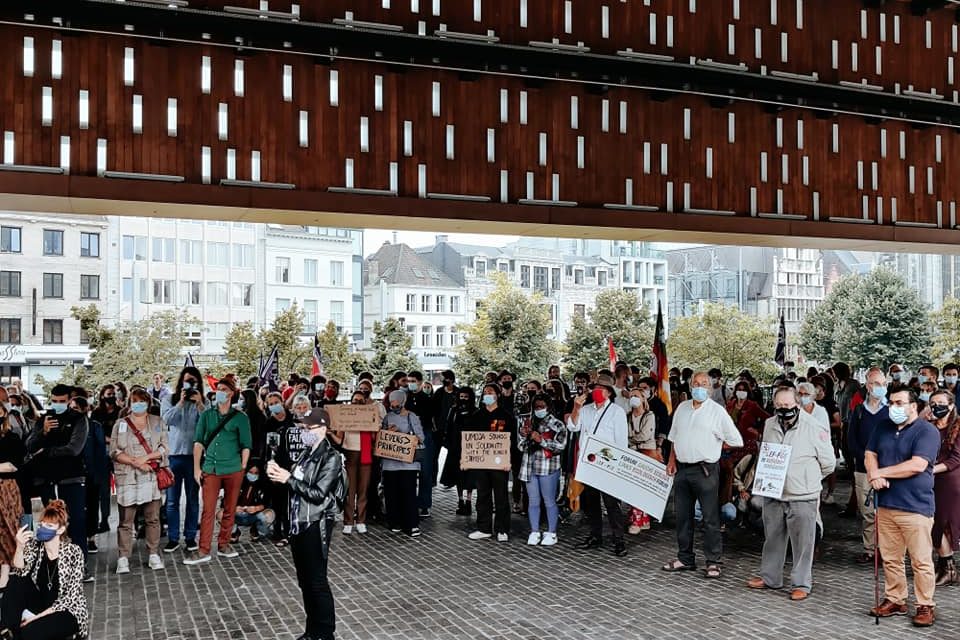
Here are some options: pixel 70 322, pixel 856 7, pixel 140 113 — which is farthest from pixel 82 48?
pixel 70 322

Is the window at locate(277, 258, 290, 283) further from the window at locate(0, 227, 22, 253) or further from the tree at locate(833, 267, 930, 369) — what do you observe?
the tree at locate(833, 267, 930, 369)

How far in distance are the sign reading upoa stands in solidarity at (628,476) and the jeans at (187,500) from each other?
4.10m

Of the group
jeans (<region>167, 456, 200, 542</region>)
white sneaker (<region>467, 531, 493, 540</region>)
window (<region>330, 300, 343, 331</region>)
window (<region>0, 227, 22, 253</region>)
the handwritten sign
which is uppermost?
window (<region>0, 227, 22, 253</region>)

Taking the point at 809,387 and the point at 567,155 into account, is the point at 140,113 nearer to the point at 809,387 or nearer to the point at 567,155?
the point at 567,155

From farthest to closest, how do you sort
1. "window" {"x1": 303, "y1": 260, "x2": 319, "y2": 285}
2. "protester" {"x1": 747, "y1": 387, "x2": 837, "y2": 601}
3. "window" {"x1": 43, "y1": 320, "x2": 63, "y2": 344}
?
"window" {"x1": 303, "y1": 260, "x2": 319, "y2": 285} → "window" {"x1": 43, "y1": 320, "x2": 63, "y2": 344} → "protester" {"x1": 747, "y1": 387, "x2": 837, "y2": 601}

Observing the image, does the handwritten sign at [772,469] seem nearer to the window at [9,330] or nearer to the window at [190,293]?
the window at [9,330]

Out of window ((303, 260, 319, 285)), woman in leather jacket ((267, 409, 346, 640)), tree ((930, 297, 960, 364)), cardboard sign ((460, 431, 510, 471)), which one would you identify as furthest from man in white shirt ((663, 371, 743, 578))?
window ((303, 260, 319, 285))

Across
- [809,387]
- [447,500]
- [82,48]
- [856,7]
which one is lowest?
[447,500]

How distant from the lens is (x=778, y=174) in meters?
13.7

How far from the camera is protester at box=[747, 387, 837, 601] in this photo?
7676 mm

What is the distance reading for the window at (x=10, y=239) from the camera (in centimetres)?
4288

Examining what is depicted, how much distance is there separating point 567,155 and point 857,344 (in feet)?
130

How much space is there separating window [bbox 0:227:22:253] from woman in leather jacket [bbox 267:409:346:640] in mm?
42613

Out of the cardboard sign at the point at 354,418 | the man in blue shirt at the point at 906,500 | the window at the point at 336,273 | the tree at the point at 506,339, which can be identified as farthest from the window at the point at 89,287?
the man in blue shirt at the point at 906,500
